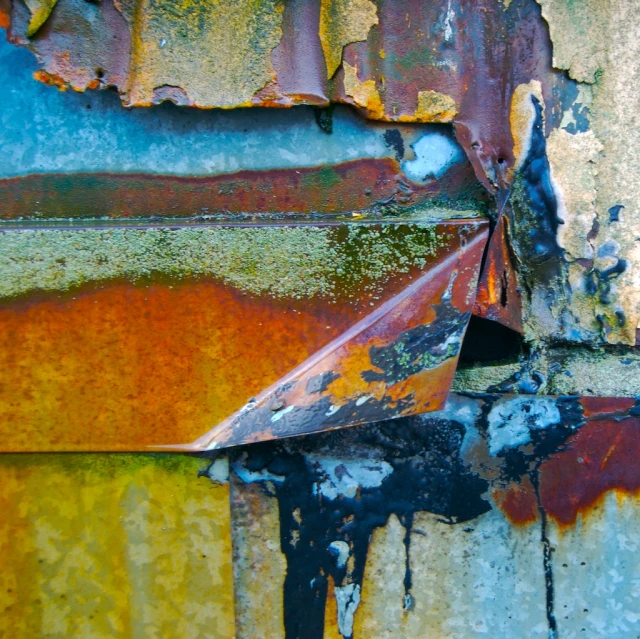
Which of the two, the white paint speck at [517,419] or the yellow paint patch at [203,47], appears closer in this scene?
the yellow paint patch at [203,47]

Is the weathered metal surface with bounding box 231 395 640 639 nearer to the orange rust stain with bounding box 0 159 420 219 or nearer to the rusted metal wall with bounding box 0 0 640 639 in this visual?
the rusted metal wall with bounding box 0 0 640 639

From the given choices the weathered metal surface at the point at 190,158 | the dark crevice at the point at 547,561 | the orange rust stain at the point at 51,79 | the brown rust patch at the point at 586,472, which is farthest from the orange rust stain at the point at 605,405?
the orange rust stain at the point at 51,79

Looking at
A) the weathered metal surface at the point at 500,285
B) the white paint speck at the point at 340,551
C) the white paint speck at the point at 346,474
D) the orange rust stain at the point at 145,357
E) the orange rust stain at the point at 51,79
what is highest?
the orange rust stain at the point at 51,79

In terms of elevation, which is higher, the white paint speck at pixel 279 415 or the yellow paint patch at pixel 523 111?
the yellow paint patch at pixel 523 111

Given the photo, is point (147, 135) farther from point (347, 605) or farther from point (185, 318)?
point (347, 605)

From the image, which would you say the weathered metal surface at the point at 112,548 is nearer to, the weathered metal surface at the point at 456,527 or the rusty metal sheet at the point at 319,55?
the weathered metal surface at the point at 456,527

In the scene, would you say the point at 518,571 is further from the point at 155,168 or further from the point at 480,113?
the point at 155,168

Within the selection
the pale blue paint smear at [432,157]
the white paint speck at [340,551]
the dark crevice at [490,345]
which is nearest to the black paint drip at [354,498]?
the white paint speck at [340,551]

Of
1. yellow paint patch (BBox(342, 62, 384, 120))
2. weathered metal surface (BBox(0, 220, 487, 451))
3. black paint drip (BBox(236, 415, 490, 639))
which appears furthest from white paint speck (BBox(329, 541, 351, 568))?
yellow paint patch (BBox(342, 62, 384, 120))

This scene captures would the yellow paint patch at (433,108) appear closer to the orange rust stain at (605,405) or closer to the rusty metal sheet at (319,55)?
the rusty metal sheet at (319,55)
